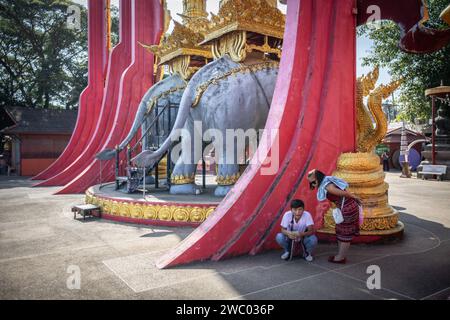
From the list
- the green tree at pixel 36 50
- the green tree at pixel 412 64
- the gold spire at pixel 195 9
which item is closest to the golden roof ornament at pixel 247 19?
the gold spire at pixel 195 9

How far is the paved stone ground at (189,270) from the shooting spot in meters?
3.21

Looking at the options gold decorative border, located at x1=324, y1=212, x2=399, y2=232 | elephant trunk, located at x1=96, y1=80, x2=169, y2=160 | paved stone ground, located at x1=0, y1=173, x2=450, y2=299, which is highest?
elephant trunk, located at x1=96, y1=80, x2=169, y2=160

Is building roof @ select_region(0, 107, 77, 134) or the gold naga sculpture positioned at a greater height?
building roof @ select_region(0, 107, 77, 134)

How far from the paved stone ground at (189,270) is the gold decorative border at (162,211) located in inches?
11.2

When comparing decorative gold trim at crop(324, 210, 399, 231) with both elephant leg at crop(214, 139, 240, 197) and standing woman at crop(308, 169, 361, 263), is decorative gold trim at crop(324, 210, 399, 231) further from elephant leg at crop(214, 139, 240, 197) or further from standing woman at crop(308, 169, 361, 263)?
elephant leg at crop(214, 139, 240, 197)

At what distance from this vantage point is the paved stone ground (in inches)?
126

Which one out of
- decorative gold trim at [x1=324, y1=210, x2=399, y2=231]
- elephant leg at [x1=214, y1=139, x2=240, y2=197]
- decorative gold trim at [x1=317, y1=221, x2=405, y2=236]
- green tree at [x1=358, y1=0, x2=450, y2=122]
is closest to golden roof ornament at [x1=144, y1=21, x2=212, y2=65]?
elephant leg at [x1=214, y1=139, x2=240, y2=197]

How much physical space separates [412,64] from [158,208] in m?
16.6

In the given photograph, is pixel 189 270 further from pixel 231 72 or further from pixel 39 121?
pixel 39 121

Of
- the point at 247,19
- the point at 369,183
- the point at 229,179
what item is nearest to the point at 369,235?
the point at 369,183

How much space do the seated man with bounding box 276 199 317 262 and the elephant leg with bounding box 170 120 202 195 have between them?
355 centimetres

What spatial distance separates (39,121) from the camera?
65.5 ft

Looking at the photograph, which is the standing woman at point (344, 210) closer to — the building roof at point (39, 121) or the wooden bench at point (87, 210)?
the wooden bench at point (87, 210)
